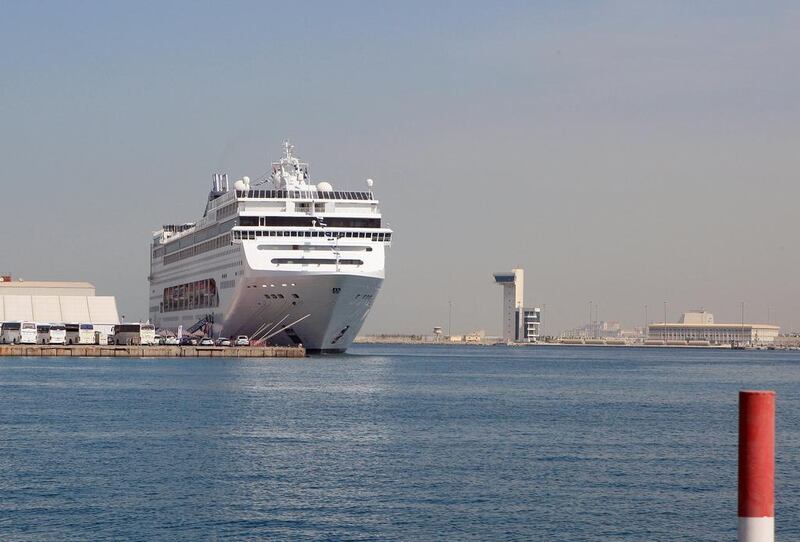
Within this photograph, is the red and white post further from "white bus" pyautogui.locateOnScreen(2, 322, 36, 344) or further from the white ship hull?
"white bus" pyautogui.locateOnScreen(2, 322, 36, 344)

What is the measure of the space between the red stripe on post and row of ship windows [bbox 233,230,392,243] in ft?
258

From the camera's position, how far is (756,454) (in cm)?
824

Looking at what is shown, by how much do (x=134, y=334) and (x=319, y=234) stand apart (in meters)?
34.5

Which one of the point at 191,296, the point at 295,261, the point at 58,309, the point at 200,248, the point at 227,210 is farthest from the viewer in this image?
the point at 58,309

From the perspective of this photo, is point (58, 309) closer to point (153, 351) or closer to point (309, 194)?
point (153, 351)

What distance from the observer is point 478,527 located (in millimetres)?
24406

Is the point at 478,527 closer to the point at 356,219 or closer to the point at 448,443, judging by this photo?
the point at 448,443

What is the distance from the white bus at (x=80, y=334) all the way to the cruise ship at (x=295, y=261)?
1743 centimetres

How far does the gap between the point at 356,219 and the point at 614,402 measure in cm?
3333

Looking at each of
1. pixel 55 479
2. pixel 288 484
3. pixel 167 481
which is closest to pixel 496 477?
pixel 288 484

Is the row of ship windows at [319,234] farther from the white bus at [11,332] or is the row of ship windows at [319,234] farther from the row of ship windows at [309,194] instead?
the white bus at [11,332]

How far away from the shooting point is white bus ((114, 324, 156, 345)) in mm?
112312

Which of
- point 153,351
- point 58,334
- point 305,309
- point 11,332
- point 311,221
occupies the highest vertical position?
point 311,221

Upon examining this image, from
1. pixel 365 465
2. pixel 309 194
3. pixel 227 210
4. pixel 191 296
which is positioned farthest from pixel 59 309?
pixel 365 465
